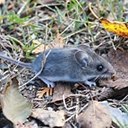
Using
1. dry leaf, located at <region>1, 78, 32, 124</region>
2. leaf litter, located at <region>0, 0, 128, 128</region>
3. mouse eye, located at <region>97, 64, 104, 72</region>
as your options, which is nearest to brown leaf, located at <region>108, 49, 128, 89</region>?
leaf litter, located at <region>0, 0, 128, 128</region>

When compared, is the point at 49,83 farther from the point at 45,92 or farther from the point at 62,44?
the point at 62,44

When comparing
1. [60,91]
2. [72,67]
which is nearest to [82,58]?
[72,67]

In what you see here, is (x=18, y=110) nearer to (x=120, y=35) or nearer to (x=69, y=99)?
(x=69, y=99)

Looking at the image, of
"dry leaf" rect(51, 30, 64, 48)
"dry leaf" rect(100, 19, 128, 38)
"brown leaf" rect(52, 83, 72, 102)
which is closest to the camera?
"brown leaf" rect(52, 83, 72, 102)

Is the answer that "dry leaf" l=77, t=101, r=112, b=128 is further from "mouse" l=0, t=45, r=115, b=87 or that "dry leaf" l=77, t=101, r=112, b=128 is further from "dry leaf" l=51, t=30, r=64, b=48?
"dry leaf" l=51, t=30, r=64, b=48

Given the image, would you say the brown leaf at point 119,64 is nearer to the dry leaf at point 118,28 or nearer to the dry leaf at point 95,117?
the dry leaf at point 118,28

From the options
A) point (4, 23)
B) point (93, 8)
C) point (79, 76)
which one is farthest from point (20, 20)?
point (79, 76)
